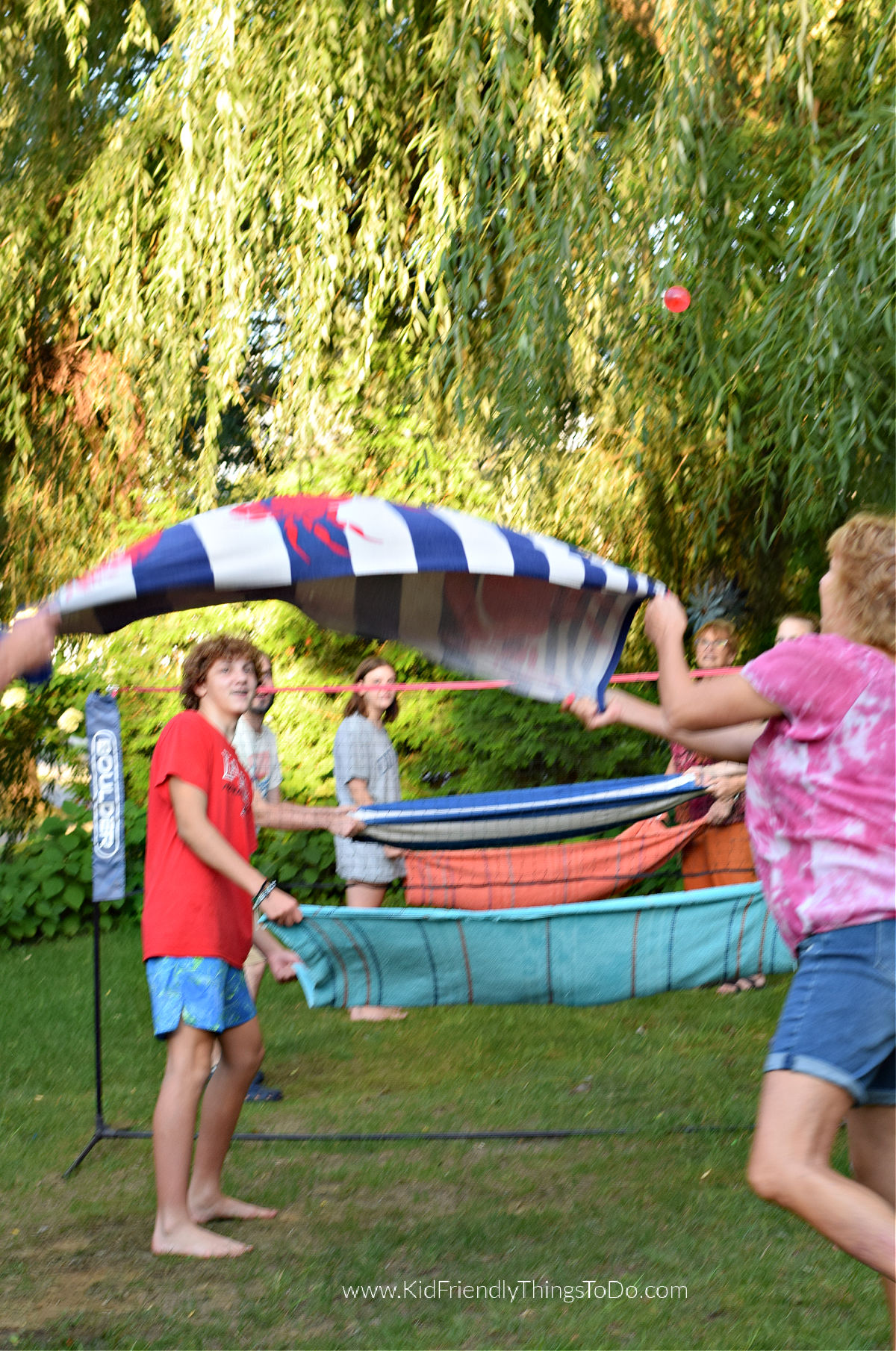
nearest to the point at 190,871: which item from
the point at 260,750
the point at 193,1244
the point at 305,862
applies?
the point at 193,1244

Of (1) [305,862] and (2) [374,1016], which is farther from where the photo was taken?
(1) [305,862]

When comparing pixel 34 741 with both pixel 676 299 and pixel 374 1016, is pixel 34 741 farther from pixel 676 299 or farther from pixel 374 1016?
pixel 676 299

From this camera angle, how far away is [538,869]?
5473 millimetres

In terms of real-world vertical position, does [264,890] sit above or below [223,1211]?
above

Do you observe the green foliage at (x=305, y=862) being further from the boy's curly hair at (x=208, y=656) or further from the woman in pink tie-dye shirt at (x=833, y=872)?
the woman in pink tie-dye shirt at (x=833, y=872)

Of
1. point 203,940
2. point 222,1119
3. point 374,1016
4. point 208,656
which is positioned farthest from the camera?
point 374,1016

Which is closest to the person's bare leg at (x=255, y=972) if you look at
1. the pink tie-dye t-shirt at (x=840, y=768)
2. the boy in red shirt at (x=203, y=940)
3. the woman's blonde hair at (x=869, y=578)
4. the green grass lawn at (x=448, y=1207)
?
the green grass lawn at (x=448, y=1207)

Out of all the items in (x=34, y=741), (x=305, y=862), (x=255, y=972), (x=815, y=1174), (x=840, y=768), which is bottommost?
(x=305, y=862)

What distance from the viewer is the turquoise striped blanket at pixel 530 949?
4.55 metres

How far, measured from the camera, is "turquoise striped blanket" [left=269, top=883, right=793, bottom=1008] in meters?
4.55

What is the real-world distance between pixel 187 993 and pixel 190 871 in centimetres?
29

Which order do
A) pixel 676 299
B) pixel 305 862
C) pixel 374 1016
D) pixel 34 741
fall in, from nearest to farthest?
pixel 676 299 → pixel 374 1016 → pixel 305 862 → pixel 34 741

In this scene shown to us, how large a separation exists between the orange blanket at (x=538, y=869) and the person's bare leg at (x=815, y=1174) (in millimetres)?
3323

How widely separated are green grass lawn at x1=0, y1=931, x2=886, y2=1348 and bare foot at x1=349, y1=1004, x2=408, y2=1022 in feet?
0.28
